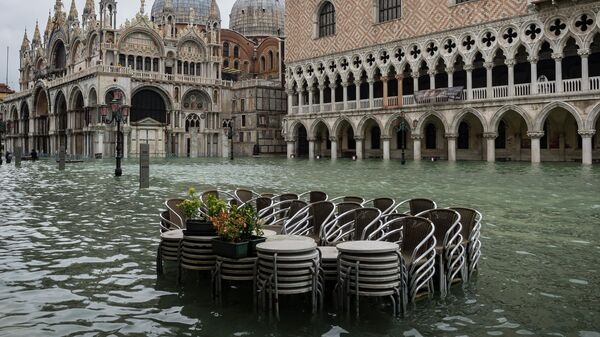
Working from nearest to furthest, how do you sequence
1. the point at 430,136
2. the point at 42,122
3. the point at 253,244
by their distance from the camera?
the point at 253,244, the point at 430,136, the point at 42,122

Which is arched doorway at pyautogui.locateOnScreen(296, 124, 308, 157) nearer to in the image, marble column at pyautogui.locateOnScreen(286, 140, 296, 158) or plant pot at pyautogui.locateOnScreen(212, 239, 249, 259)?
marble column at pyautogui.locateOnScreen(286, 140, 296, 158)

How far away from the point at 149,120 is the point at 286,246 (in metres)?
52.6

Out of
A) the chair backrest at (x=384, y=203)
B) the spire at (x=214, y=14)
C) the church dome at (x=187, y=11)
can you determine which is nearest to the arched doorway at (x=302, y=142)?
the spire at (x=214, y=14)

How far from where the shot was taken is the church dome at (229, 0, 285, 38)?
74.8m

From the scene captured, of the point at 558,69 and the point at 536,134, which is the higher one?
the point at 558,69

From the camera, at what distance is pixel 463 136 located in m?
41.8

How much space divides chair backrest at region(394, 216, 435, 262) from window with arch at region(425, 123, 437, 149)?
125 feet

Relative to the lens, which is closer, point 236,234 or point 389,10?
point 236,234

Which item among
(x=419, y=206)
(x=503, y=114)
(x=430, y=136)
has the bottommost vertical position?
(x=419, y=206)

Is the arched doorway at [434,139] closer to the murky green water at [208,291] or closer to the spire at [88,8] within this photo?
the murky green water at [208,291]

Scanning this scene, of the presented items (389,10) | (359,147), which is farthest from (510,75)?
(359,147)

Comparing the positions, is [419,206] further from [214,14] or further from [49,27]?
[49,27]

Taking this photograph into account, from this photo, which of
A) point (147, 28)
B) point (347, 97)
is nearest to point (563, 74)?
point (347, 97)

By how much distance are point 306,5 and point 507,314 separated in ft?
154
